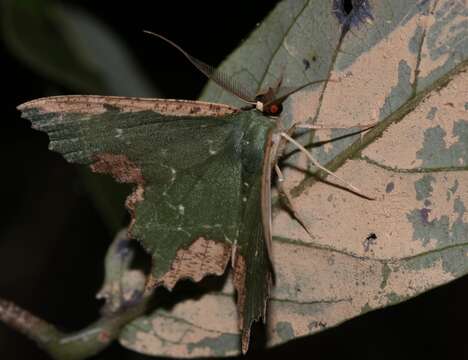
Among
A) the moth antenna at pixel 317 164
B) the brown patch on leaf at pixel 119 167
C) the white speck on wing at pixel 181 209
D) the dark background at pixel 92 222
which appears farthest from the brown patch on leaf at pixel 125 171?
the dark background at pixel 92 222

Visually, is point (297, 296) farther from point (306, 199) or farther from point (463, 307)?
point (463, 307)

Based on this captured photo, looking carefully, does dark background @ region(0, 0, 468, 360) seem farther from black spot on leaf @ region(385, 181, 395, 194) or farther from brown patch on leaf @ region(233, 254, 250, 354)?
black spot on leaf @ region(385, 181, 395, 194)

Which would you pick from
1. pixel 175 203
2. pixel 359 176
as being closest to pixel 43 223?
pixel 175 203

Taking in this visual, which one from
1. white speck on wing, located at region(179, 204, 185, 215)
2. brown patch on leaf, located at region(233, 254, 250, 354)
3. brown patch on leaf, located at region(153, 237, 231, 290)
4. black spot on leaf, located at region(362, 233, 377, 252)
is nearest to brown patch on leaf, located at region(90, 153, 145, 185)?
white speck on wing, located at region(179, 204, 185, 215)

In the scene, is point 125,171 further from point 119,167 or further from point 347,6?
point 347,6

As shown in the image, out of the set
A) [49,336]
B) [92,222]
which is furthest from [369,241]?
[92,222]
